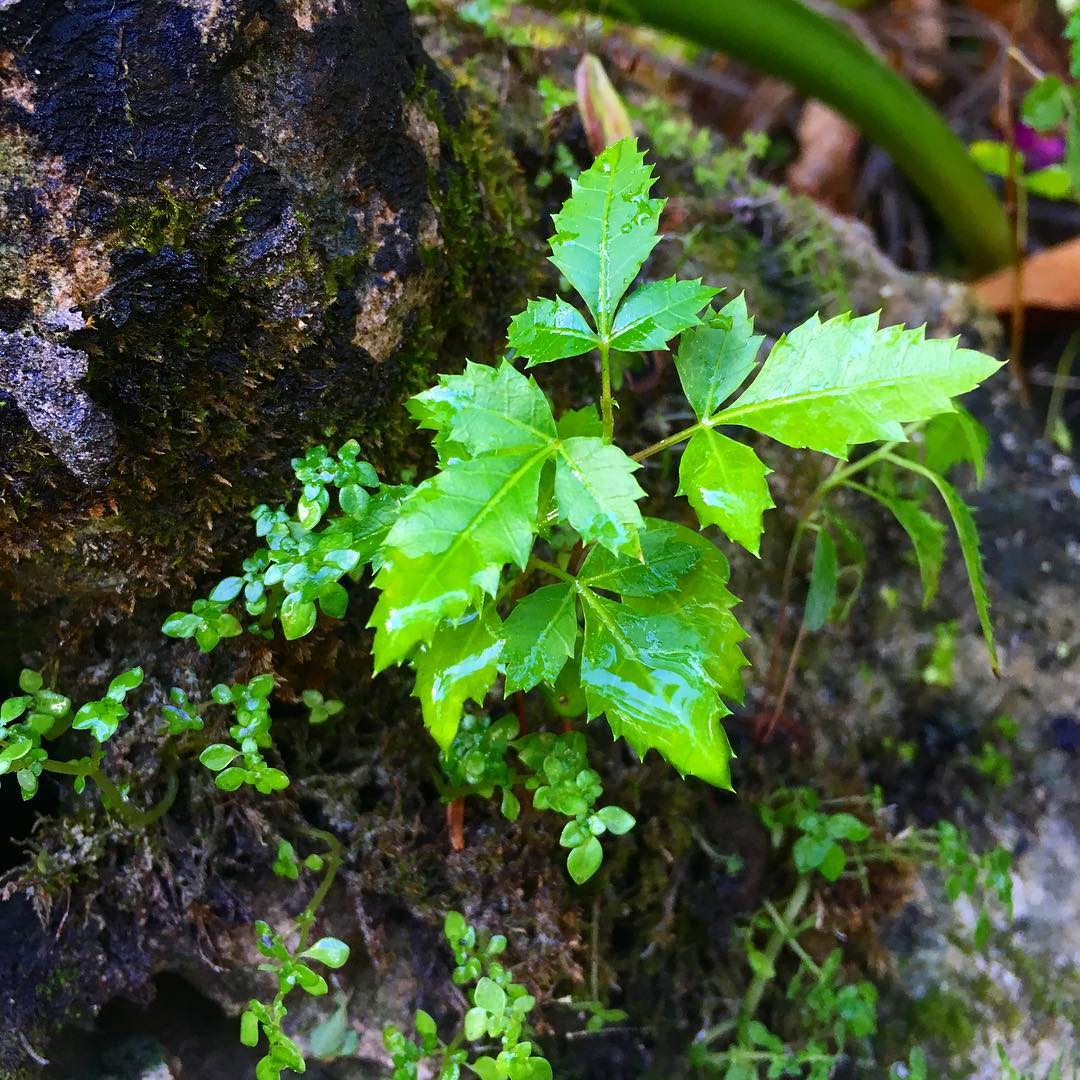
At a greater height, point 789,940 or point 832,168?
point 832,168

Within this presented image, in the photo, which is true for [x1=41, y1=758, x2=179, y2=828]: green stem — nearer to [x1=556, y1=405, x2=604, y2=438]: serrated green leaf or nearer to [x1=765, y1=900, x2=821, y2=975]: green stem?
[x1=556, y1=405, x2=604, y2=438]: serrated green leaf

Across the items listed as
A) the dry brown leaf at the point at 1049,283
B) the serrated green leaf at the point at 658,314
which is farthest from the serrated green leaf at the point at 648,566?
the dry brown leaf at the point at 1049,283

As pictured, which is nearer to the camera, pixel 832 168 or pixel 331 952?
pixel 331 952

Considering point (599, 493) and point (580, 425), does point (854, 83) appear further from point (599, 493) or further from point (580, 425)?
point (599, 493)

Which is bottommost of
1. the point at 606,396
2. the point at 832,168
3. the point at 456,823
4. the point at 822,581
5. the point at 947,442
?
the point at 456,823

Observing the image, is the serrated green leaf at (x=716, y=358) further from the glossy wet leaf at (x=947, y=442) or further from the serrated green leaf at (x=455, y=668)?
the glossy wet leaf at (x=947, y=442)

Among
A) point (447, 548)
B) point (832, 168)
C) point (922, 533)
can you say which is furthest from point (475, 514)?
point (832, 168)

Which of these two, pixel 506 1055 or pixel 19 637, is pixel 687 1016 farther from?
pixel 19 637
